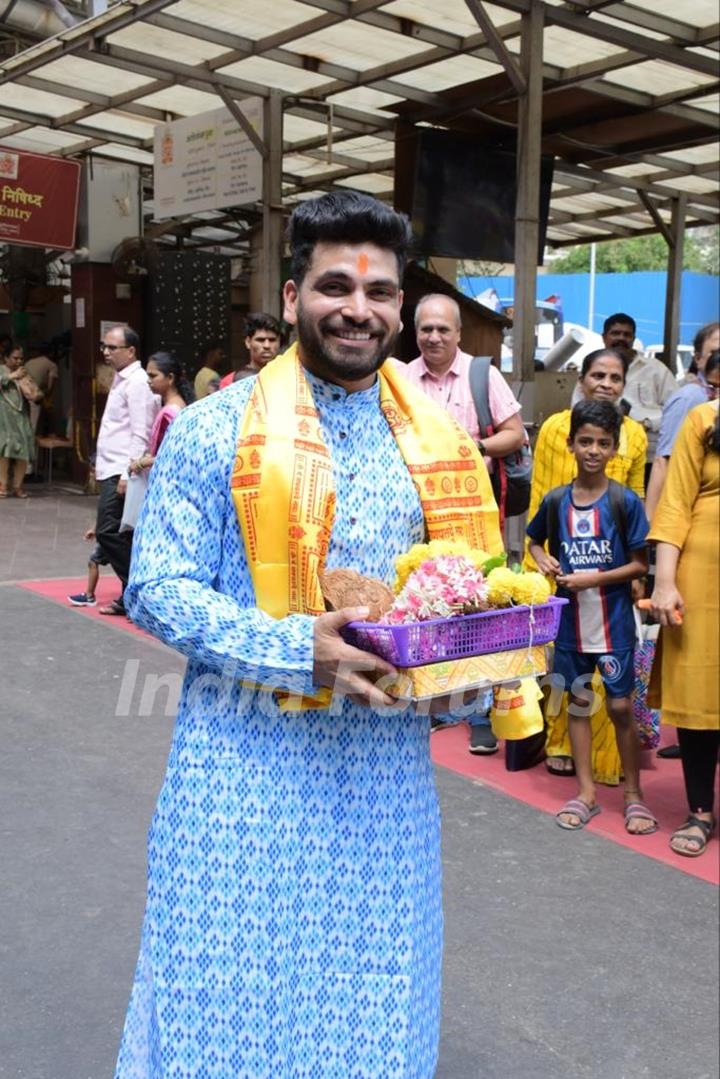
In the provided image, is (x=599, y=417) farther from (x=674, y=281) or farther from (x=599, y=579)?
(x=674, y=281)

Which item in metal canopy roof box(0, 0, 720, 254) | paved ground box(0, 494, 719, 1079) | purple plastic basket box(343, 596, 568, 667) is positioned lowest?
paved ground box(0, 494, 719, 1079)

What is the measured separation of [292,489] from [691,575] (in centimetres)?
281

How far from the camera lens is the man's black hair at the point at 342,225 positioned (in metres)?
1.92

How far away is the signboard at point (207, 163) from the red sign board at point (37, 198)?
197 cm

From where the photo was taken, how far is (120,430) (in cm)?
786

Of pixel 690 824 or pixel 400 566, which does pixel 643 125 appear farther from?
pixel 400 566

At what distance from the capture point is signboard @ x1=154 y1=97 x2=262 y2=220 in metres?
11.0

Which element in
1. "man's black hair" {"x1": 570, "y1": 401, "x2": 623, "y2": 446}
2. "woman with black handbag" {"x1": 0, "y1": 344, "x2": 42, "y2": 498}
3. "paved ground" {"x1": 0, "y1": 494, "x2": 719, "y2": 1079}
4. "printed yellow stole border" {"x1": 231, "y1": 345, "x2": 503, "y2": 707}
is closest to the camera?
"printed yellow stole border" {"x1": 231, "y1": 345, "x2": 503, "y2": 707}

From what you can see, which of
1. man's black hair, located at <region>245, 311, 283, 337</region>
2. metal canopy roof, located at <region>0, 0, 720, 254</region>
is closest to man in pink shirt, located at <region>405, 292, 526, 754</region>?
man's black hair, located at <region>245, 311, 283, 337</region>

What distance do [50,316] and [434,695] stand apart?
16.1m

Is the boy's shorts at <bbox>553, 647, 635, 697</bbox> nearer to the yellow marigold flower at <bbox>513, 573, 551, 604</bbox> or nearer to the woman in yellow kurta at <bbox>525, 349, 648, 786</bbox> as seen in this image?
the woman in yellow kurta at <bbox>525, 349, 648, 786</bbox>

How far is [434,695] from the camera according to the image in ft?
5.83

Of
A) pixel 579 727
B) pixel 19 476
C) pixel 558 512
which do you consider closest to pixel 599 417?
pixel 558 512

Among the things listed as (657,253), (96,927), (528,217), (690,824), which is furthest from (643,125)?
(657,253)
